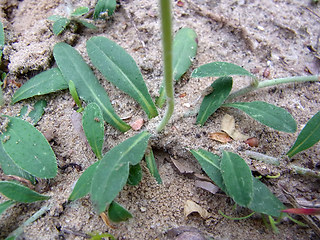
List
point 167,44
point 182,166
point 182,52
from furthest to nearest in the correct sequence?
1. point 182,52
2. point 182,166
3. point 167,44

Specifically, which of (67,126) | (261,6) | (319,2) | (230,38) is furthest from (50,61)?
(319,2)

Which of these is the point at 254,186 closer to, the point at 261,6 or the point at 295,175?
the point at 295,175

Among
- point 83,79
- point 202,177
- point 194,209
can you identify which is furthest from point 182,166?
point 83,79

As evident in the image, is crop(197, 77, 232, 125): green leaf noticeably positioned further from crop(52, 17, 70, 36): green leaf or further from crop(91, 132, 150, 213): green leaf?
crop(52, 17, 70, 36): green leaf

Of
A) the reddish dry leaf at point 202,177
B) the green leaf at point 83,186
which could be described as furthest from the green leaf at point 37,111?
the reddish dry leaf at point 202,177

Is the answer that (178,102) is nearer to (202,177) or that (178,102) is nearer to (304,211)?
(202,177)

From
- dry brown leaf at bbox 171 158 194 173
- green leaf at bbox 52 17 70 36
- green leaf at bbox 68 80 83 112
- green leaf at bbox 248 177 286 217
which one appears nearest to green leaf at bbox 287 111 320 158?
green leaf at bbox 248 177 286 217
